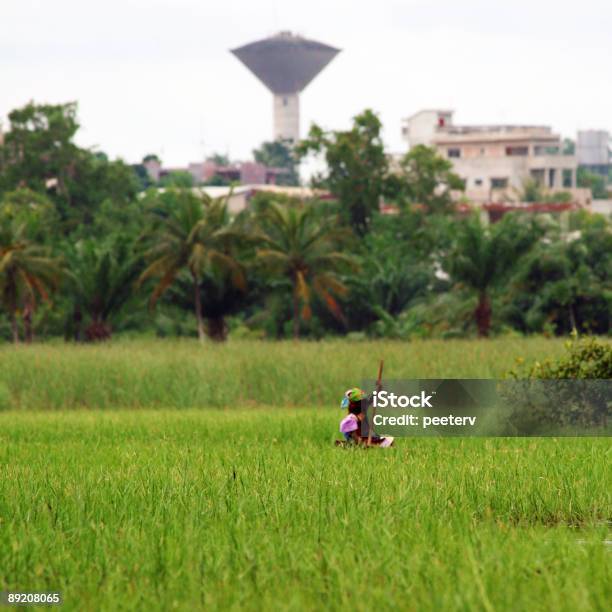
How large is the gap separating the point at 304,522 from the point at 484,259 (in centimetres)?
3417

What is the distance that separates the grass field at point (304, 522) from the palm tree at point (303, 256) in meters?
30.7

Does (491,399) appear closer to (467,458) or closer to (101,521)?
(467,458)

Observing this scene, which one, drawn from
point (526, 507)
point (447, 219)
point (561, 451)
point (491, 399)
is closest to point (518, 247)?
point (447, 219)

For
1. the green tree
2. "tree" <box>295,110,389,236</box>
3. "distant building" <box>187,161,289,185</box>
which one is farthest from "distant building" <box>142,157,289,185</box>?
"tree" <box>295,110,389,236</box>

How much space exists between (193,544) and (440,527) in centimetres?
135

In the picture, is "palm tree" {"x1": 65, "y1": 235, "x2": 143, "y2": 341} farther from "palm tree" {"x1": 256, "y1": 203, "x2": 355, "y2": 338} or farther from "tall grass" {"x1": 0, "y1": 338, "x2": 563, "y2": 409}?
"tall grass" {"x1": 0, "y1": 338, "x2": 563, "y2": 409}

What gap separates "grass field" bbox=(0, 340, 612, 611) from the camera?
6.24 m

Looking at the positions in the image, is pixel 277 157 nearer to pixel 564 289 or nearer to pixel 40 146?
pixel 40 146

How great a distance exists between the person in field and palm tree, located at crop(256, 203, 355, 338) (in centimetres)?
3296

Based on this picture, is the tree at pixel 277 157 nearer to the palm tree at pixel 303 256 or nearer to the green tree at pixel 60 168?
the green tree at pixel 60 168

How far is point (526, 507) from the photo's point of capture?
29.0ft

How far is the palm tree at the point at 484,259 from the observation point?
4162 cm

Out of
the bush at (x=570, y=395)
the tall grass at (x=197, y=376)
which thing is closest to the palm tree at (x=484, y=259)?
the tall grass at (x=197, y=376)

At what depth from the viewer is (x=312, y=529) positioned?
25.4 ft
